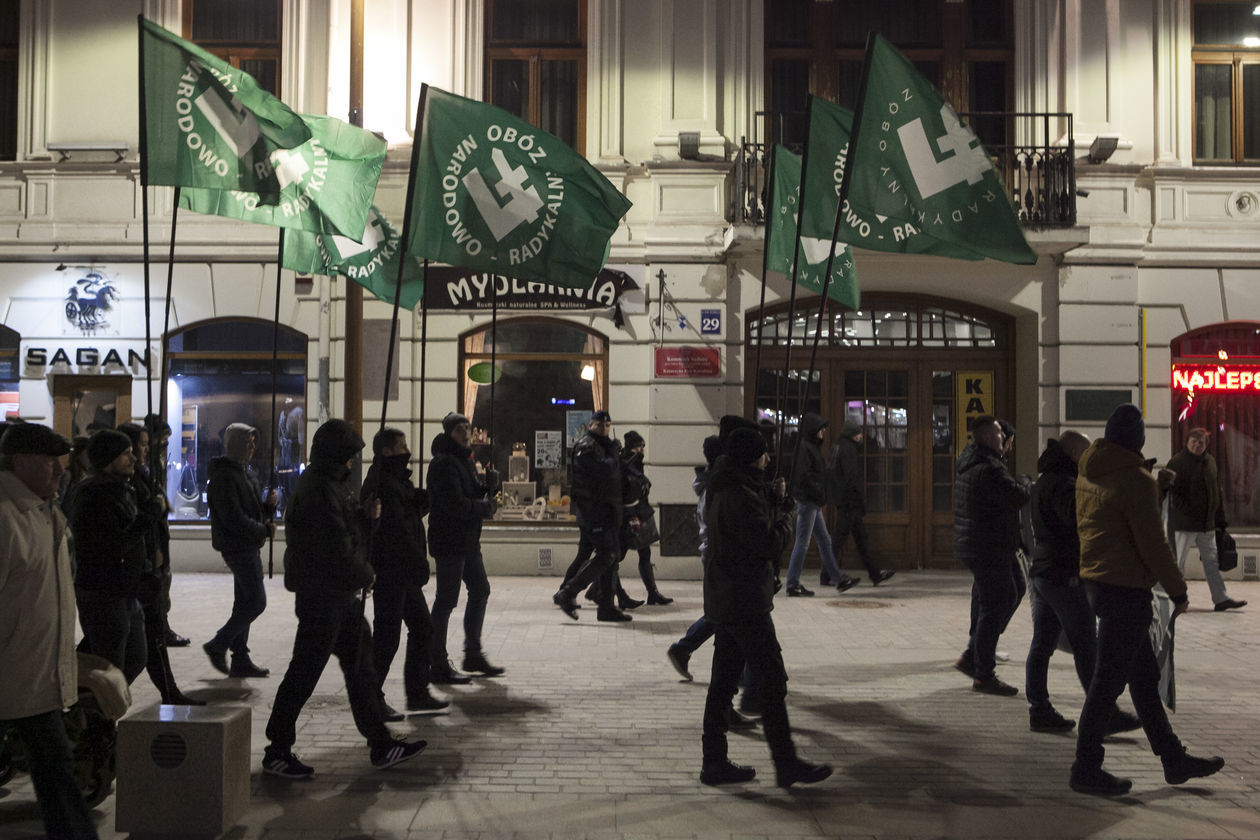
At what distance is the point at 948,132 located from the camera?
22.6ft

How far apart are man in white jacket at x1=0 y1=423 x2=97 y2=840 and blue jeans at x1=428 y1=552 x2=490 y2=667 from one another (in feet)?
11.3

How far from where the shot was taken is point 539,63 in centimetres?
1447

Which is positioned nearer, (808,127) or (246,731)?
(246,731)

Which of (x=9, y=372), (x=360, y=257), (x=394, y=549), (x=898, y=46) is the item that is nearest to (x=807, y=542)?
(x=360, y=257)

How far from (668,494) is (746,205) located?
3658 mm

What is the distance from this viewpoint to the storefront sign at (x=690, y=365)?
13.8m

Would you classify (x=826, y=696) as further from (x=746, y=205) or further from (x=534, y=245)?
(x=746, y=205)

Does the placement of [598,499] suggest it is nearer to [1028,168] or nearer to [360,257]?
[360,257]

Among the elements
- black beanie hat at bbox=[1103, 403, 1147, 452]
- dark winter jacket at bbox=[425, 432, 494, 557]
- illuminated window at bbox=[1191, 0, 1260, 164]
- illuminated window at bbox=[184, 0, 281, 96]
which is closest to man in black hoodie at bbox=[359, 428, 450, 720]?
dark winter jacket at bbox=[425, 432, 494, 557]

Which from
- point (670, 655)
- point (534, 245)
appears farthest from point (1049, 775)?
point (534, 245)

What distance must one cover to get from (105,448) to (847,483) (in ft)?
29.2

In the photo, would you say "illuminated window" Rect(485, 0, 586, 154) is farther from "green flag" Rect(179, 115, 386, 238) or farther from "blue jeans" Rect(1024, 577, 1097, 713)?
"blue jeans" Rect(1024, 577, 1097, 713)

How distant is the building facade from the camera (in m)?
13.9

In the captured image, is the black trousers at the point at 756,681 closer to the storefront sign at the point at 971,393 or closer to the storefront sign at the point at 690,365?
the storefront sign at the point at 690,365
